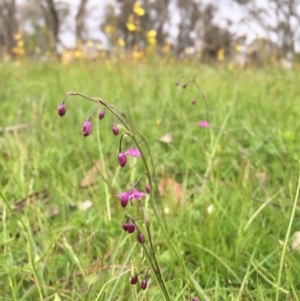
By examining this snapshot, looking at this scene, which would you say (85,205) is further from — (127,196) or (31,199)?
(127,196)

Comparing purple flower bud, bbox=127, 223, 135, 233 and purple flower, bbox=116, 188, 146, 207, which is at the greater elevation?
purple flower, bbox=116, 188, 146, 207

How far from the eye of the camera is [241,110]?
2.70m

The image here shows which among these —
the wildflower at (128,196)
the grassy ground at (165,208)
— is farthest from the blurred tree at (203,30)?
the wildflower at (128,196)

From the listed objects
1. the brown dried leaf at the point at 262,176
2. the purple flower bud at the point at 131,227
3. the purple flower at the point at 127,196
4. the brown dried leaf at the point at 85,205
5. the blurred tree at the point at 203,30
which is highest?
the purple flower at the point at 127,196

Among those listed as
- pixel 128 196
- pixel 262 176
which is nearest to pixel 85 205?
pixel 262 176

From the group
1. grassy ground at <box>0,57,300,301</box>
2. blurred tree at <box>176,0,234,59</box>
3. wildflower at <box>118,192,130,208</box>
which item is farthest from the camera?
blurred tree at <box>176,0,234,59</box>

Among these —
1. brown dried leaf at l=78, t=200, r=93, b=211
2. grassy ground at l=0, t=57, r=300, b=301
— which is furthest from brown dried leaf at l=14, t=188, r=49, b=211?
brown dried leaf at l=78, t=200, r=93, b=211

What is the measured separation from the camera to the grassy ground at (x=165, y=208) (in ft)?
3.60

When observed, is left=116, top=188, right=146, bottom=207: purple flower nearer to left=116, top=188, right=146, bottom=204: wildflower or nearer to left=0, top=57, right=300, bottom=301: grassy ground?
left=116, top=188, right=146, bottom=204: wildflower

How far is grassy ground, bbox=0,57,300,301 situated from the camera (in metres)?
1.10

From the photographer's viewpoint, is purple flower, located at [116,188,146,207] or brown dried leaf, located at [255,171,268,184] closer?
purple flower, located at [116,188,146,207]

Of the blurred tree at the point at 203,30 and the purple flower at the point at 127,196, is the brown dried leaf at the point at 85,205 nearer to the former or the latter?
the purple flower at the point at 127,196

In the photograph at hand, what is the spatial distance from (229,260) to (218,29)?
2120 centimetres

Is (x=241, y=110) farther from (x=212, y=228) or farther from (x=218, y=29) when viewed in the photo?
(x=218, y=29)
